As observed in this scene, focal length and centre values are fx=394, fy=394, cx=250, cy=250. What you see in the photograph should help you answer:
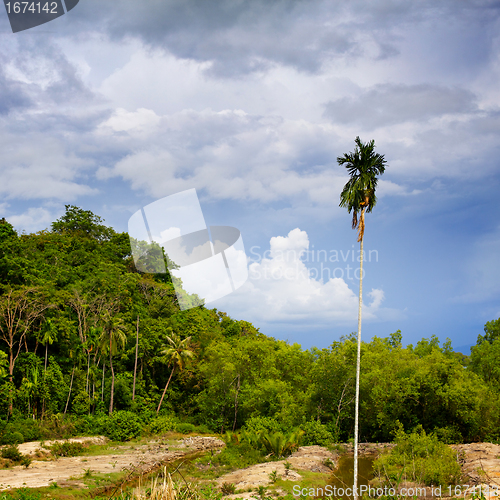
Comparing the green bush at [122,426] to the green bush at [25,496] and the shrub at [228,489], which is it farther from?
the shrub at [228,489]

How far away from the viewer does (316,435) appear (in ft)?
91.6

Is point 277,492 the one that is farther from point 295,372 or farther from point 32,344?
point 32,344

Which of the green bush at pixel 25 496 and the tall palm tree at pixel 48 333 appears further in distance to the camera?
the tall palm tree at pixel 48 333

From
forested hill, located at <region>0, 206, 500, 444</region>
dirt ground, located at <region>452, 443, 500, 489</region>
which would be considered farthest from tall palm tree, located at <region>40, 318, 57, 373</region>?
dirt ground, located at <region>452, 443, 500, 489</region>

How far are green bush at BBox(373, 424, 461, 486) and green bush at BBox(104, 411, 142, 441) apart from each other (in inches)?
766

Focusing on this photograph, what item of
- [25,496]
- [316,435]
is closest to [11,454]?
[25,496]

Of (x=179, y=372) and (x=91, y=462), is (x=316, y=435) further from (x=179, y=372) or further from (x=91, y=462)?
(x=179, y=372)

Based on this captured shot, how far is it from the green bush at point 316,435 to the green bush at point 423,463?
7.04 metres

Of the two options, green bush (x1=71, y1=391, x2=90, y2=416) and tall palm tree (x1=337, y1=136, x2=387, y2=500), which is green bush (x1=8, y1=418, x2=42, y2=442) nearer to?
green bush (x1=71, y1=391, x2=90, y2=416)

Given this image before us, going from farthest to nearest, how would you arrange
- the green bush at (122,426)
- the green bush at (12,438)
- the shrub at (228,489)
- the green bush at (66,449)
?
the green bush at (122,426), the green bush at (66,449), the green bush at (12,438), the shrub at (228,489)

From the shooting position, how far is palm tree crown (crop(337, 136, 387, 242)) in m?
17.2

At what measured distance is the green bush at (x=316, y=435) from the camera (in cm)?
2778

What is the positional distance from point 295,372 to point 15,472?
21.0m

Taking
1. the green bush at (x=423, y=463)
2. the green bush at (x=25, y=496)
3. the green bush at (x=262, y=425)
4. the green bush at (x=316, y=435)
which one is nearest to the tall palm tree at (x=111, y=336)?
the green bush at (x=262, y=425)
